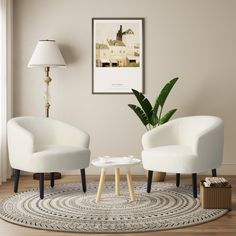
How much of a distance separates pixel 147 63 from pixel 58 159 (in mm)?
1926

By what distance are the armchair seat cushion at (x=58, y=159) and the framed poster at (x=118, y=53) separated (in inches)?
58.9

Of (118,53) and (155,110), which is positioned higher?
(118,53)

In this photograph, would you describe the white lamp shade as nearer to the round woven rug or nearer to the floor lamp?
the floor lamp

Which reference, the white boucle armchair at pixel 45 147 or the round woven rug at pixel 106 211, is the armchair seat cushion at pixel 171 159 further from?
the white boucle armchair at pixel 45 147

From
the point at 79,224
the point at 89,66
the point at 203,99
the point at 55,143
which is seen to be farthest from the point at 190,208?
the point at 89,66

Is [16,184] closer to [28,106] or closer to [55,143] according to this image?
[55,143]

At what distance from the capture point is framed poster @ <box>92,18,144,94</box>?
6.04 metres

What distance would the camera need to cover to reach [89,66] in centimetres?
608

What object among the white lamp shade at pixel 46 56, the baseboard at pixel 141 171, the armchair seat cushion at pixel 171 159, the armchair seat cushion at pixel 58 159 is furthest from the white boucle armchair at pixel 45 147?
the baseboard at pixel 141 171

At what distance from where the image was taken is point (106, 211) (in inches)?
163

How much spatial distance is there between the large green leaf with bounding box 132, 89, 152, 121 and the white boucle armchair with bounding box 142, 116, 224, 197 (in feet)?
1.39

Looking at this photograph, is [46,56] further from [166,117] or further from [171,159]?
[171,159]

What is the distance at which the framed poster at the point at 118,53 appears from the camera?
604 cm

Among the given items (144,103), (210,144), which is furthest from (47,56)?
(210,144)
